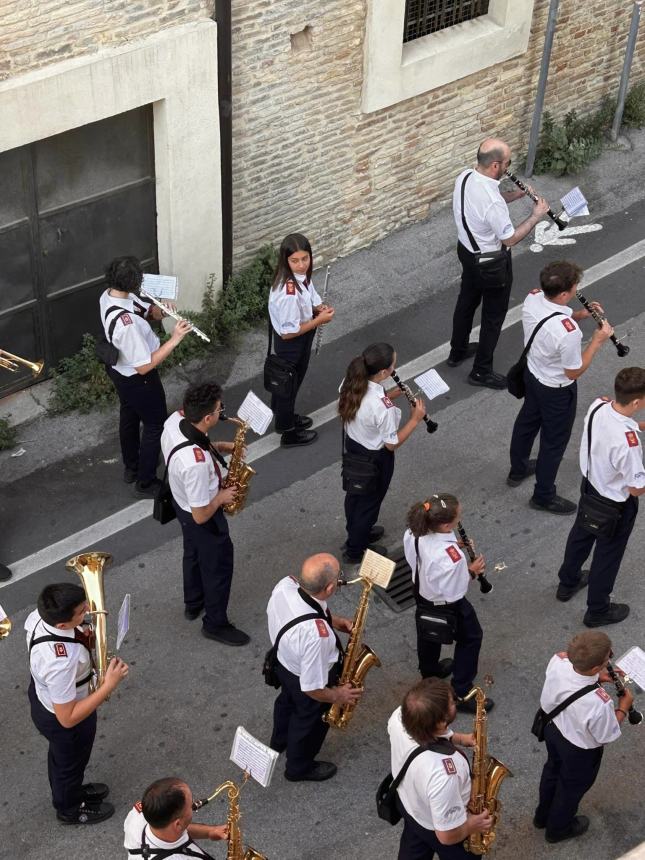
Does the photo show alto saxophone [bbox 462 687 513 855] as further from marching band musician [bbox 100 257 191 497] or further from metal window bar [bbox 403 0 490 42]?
metal window bar [bbox 403 0 490 42]

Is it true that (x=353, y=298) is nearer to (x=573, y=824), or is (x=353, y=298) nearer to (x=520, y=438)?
(x=520, y=438)

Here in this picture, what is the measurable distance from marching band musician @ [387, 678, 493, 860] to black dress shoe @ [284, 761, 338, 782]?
133cm

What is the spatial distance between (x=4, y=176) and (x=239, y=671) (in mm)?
3893

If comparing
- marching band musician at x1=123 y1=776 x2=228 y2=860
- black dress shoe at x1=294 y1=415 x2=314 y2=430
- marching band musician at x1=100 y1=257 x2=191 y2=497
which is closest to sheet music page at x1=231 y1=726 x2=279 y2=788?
marching band musician at x1=123 y1=776 x2=228 y2=860

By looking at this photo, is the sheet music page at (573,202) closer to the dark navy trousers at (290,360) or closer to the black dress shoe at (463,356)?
the black dress shoe at (463,356)

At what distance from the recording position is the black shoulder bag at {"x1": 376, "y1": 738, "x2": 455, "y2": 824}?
578 cm

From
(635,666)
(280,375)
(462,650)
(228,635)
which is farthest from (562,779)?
(280,375)

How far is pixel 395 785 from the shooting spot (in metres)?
5.98

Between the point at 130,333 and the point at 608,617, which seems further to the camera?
the point at 130,333

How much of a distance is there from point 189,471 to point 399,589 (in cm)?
201

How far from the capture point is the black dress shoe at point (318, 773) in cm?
730

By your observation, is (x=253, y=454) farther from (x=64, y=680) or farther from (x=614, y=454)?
(x=64, y=680)

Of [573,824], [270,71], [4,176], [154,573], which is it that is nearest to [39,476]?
[154,573]

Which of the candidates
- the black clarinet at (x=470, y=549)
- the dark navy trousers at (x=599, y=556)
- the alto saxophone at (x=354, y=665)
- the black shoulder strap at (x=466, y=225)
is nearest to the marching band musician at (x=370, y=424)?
the black clarinet at (x=470, y=549)
